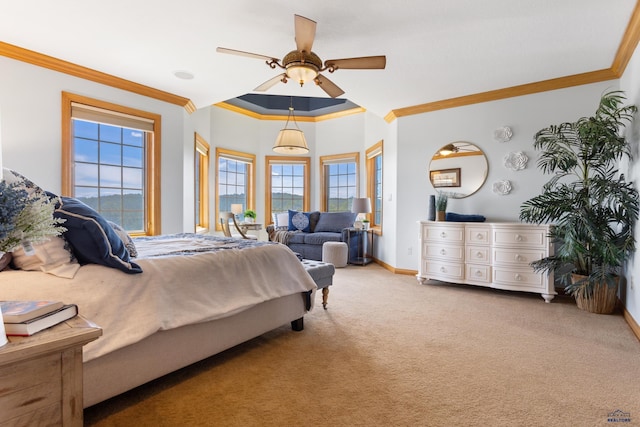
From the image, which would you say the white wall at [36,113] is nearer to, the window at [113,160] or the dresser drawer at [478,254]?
the window at [113,160]

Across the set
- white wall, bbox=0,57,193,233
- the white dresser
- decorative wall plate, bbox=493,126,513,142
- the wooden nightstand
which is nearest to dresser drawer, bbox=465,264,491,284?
the white dresser

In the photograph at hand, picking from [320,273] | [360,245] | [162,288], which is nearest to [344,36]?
[320,273]

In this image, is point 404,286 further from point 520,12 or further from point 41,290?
point 41,290

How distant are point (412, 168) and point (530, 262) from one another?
6.45 ft

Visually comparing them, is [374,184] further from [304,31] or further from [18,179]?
[18,179]

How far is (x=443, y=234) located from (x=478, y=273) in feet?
1.96

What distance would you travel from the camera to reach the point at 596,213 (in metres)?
3.15

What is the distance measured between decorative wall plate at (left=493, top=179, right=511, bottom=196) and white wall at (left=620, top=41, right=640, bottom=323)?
1.16 metres

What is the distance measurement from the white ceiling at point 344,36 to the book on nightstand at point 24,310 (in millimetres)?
2322

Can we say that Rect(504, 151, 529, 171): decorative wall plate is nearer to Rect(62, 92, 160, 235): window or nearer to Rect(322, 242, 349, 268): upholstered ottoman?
Rect(322, 242, 349, 268): upholstered ottoman

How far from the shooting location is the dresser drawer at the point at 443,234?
412 cm

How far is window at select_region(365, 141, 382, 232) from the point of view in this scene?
6.19m

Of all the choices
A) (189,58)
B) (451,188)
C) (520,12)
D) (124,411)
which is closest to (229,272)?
(124,411)

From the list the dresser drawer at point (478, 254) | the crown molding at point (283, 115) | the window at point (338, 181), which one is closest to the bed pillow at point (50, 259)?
the dresser drawer at point (478, 254)
